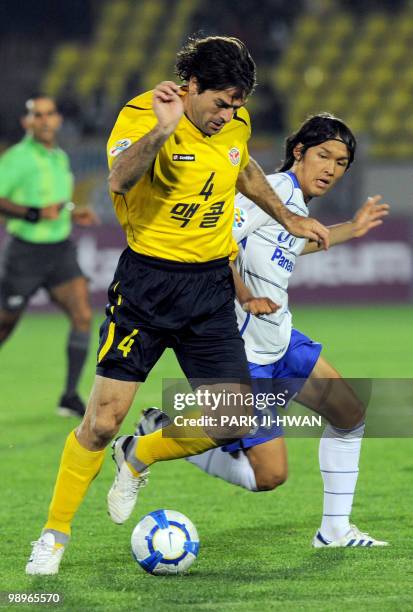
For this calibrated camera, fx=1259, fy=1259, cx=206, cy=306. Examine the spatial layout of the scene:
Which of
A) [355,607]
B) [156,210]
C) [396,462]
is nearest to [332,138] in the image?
[156,210]

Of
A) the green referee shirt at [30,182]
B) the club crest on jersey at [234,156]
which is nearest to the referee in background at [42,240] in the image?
the green referee shirt at [30,182]

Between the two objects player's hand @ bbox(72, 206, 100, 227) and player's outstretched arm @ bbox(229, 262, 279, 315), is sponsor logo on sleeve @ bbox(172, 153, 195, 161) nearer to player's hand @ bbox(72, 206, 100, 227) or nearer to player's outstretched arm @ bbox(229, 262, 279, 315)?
player's outstretched arm @ bbox(229, 262, 279, 315)

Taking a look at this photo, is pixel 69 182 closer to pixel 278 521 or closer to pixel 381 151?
pixel 278 521

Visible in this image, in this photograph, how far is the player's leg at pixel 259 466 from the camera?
206 inches

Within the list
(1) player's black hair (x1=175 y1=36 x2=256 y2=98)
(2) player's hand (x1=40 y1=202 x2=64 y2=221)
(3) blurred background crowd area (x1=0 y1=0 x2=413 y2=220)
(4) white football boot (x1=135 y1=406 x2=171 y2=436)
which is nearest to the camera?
(1) player's black hair (x1=175 y1=36 x2=256 y2=98)

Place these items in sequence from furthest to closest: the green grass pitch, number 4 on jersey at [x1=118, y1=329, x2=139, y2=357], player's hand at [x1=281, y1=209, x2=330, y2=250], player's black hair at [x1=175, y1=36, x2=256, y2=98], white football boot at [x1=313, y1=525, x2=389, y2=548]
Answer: white football boot at [x1=313, y1=525, x2=389, y2=548], player's hand at [x1=281, y1=209, x2=330, y2=250], number 4 on jersey at [x1=118, y1=329, x2=139, y2=357], player's black hair at [x1=175, y1=36, x2=256, y2=98], the green grass pitch

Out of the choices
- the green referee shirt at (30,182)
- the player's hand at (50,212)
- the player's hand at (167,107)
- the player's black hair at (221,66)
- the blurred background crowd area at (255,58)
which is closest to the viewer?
the player's hand at (167,107)

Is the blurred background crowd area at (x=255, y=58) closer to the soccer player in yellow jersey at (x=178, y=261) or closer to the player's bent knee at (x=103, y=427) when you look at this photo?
the soccer player in yellow jersey at (x=178, y=261)

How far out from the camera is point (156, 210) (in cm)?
459

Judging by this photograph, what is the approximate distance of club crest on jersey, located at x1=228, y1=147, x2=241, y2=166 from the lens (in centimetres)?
469

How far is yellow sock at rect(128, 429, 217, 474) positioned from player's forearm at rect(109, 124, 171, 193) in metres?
1.11

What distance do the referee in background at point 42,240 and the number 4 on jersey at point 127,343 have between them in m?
4.39

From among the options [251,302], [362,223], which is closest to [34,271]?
[362,223]

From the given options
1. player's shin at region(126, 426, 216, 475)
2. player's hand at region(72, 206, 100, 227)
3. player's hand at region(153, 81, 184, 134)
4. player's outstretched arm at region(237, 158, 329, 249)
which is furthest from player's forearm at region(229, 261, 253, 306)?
player's hand at region(72, 206, 100, 227)
